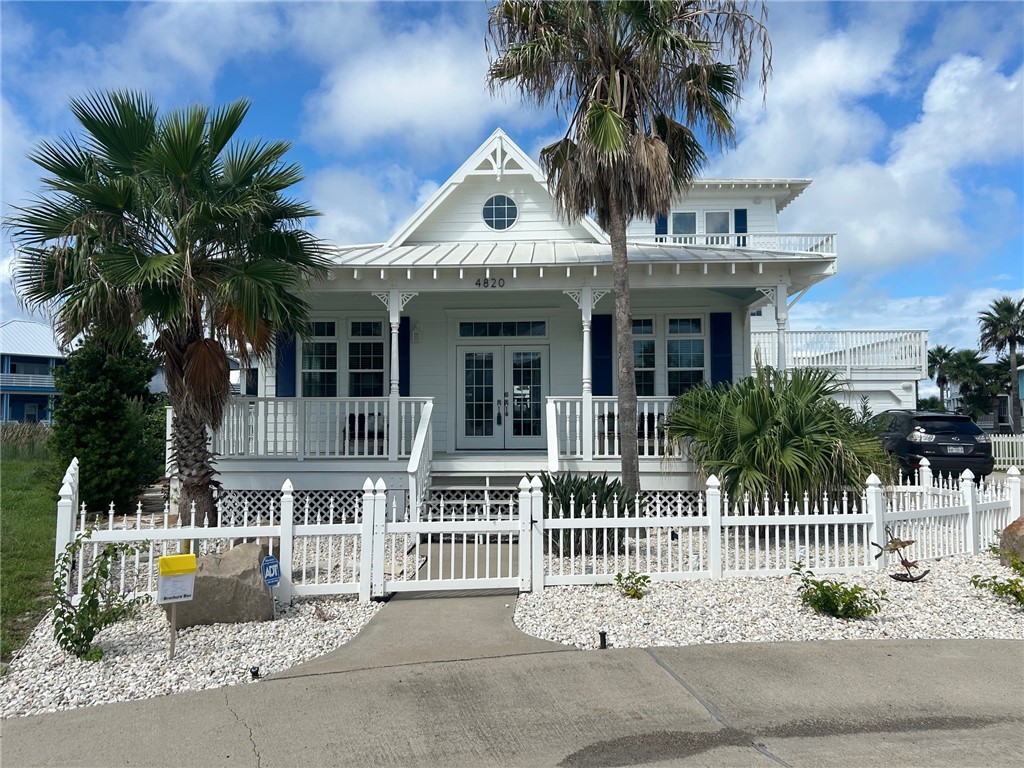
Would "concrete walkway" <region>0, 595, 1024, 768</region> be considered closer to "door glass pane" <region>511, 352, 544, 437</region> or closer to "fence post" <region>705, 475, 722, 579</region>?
"fence post" <region>705, 475, 722, 579</region>

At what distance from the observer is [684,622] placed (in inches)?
244

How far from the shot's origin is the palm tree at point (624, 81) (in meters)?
9.82

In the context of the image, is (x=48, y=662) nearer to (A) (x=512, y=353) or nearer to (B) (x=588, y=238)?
(A) (x=512, y=353)

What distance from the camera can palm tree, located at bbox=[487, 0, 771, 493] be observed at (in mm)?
9820

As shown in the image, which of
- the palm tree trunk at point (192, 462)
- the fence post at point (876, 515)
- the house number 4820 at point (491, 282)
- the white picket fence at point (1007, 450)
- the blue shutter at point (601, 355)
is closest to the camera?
the fence post at point (876, 515)

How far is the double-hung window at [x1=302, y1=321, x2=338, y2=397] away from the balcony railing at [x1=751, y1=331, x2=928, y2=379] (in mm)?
11386

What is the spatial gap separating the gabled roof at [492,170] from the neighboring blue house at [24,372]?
37256 mm

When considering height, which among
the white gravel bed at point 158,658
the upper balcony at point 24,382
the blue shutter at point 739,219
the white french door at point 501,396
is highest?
the blue shutter at point 739,219

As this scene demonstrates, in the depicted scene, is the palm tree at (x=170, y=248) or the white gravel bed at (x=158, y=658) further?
the palm tree at (x=170, y=248)

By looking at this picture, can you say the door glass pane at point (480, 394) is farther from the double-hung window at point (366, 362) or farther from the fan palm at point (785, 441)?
the fan palm at point (785, 441)

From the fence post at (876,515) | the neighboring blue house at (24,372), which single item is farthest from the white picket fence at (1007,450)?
the neighboring blue house at (24,372)

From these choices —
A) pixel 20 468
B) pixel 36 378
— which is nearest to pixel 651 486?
pixel 20 468

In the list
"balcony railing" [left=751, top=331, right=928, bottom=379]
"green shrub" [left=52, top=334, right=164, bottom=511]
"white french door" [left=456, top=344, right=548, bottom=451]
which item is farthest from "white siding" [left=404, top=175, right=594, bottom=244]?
"balcony railing" [left=751, top=331, right=928, bottom=379]

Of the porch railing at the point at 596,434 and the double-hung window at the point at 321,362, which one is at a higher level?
the double-hung window at the point at 321,362
